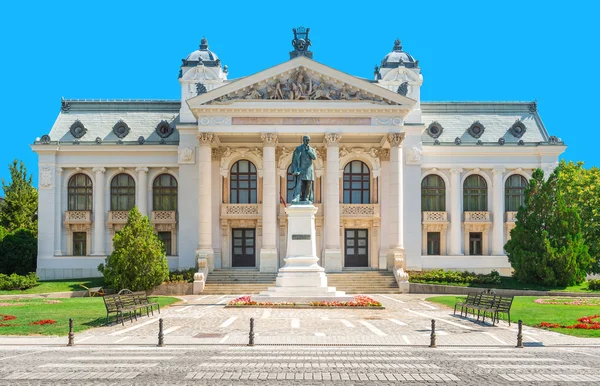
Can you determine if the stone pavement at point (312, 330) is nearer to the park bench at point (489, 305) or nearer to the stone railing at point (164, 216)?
the park bench at point (489, 305)

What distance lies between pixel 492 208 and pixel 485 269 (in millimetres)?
5355

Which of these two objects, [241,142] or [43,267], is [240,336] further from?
[43,267]

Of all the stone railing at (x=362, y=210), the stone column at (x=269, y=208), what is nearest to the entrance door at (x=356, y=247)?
the stone railing at (x=362, y=210)

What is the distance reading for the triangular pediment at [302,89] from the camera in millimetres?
56344

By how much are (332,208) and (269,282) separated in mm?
7708

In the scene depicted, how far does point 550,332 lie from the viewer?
2623 centimetres

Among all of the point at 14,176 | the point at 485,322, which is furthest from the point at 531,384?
the point at 14,176

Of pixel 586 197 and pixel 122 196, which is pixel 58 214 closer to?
pixel 122 196

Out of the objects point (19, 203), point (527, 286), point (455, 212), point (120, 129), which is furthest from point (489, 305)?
point (19, 203)

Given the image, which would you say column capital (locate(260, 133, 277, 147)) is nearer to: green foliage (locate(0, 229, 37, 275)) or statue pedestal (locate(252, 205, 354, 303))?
statue pedestal (locate(252, 205, 354, 303))

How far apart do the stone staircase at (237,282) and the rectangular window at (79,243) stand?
45.8ft

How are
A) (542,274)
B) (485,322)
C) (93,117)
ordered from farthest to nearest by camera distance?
1. (93,117)
2. (542,274)
3. (485,322)

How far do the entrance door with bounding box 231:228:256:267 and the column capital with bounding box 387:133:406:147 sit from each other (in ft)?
46.3

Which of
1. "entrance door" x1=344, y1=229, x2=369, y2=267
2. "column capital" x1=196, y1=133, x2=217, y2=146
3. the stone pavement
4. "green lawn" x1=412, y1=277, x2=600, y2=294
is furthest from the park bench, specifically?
"entrance door" x1=344, y1=229, x2=369, y2=267
